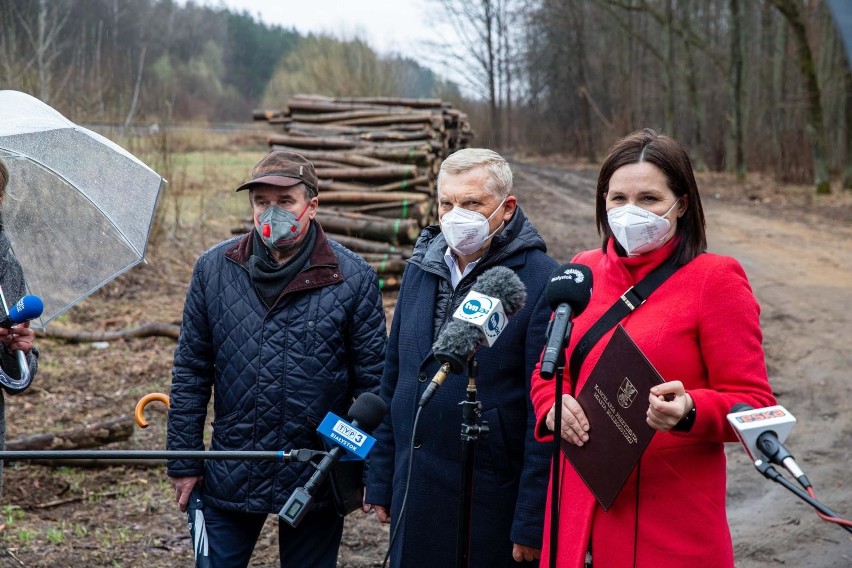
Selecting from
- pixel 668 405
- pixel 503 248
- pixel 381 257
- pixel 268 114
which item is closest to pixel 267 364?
pixel 503 248

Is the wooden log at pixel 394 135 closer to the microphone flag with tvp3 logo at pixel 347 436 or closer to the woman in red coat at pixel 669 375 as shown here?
the woman in red coat at pixel 669 375

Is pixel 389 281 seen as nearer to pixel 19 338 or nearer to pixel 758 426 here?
pixel 19 338

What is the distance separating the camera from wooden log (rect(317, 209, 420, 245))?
11.1m

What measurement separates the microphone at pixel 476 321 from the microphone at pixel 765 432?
2.36 feet

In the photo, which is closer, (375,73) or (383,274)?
(383,274)

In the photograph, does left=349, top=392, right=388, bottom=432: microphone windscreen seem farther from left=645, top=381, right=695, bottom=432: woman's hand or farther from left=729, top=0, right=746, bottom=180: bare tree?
left=729, top=0, right=746, bottom=180: bare tree

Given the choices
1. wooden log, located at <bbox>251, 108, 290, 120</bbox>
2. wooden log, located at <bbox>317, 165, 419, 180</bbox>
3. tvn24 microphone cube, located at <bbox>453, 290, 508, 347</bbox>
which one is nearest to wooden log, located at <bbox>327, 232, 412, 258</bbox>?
wooden log, located at <bbox>317, 165, 419, 180</bbox>

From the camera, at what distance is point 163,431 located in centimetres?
713

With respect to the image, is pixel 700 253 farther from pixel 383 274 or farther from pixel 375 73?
pixel 375 73

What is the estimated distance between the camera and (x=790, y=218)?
1903cm

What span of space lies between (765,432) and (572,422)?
85 cm

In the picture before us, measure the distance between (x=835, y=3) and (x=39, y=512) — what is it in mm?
5681

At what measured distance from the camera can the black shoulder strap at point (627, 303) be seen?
9.10ft

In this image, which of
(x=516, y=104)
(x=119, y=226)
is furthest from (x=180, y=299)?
(x=516, y=104)
